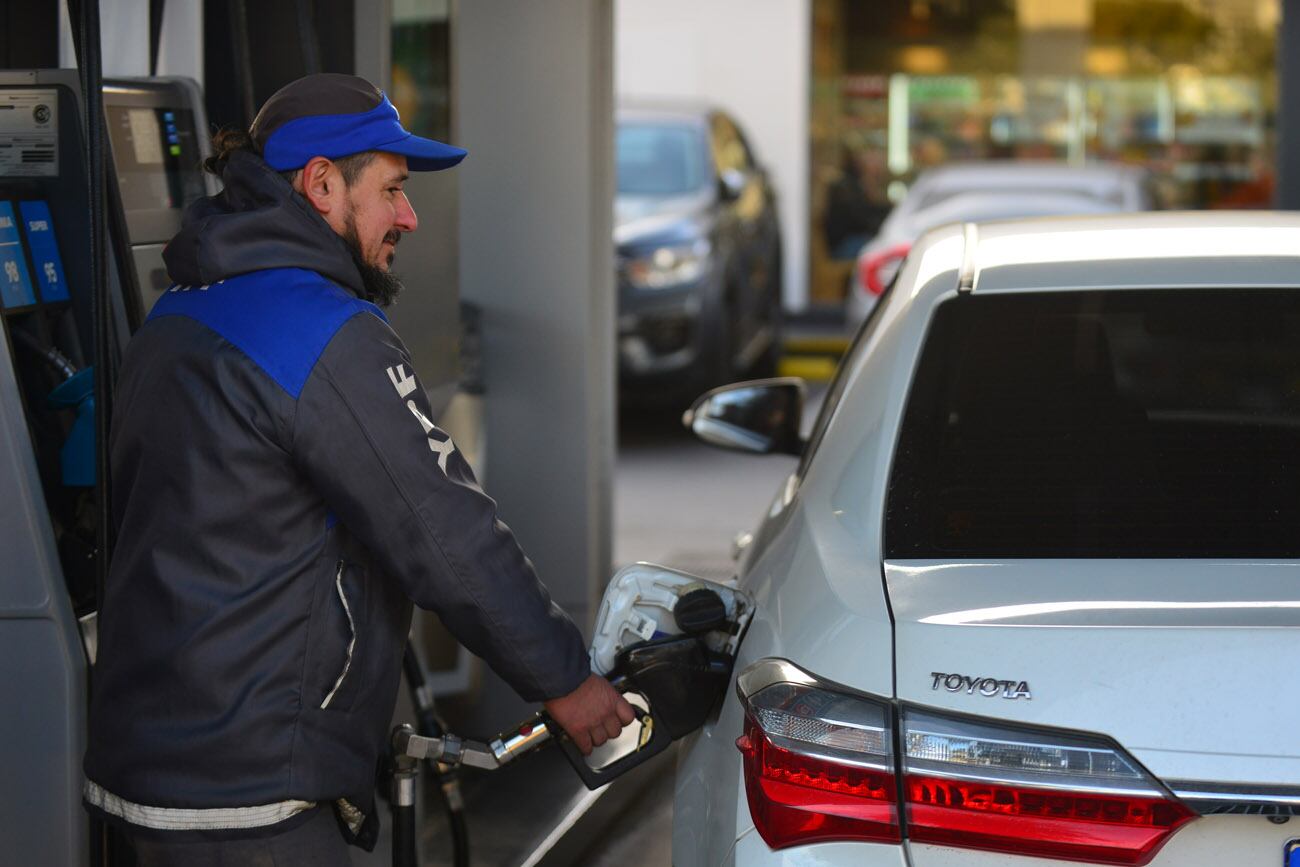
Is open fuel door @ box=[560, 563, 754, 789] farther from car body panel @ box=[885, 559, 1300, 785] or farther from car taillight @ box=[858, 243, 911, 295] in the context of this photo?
car taillight @ box=[858, 243, 911, 295]

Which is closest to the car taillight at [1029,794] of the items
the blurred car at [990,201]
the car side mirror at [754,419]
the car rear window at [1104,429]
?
the car rear window at [1104,429]

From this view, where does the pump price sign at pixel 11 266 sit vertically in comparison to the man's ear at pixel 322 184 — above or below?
below

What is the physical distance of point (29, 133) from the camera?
324 centimetres

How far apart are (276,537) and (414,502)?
190 mm

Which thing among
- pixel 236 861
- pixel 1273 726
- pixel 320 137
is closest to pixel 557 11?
pixel 320 137

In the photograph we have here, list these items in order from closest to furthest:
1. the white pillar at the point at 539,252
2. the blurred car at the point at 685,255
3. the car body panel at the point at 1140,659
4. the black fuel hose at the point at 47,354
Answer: the car body panel at the point at 1140,659, the black fuel hose at the point at 47,354, the white pillar at the point at 539,252, the blurred car at the point at 685,255

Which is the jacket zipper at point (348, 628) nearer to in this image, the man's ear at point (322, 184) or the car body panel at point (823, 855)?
the man's ear at point (322, 184)

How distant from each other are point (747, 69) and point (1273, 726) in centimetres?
1444

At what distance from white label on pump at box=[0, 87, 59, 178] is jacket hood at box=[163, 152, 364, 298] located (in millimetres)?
858

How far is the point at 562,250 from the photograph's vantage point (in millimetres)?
5289

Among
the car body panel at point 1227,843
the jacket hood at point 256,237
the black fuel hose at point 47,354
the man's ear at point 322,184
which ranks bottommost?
the car body panel at point 1227,843

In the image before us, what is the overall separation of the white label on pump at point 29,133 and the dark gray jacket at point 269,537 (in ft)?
2.99

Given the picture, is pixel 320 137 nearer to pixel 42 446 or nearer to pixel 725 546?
pixel 42 446

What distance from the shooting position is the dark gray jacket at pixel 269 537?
2.37 meters
